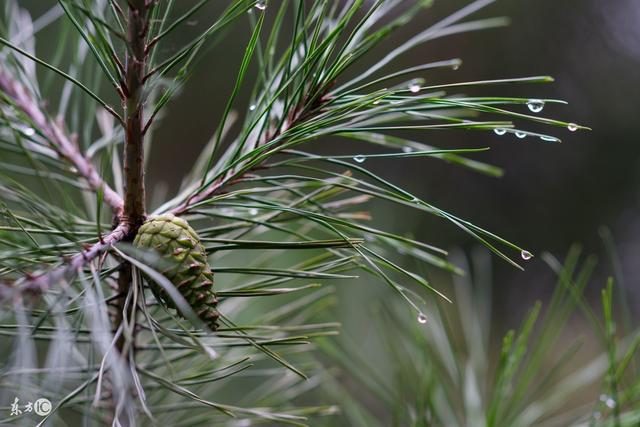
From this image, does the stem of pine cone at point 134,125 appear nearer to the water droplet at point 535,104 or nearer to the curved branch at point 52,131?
the curved branch at point 52,131

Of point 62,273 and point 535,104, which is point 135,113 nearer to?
point 62,273

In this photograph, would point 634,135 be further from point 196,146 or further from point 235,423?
point 235,423

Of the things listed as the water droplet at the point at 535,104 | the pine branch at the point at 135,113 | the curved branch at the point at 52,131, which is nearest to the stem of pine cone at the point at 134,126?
the pine branch at the point at 135,113

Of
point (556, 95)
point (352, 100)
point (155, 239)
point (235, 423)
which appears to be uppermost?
point (556, 95)

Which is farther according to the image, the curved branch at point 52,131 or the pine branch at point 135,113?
the curved branch at point 52,131

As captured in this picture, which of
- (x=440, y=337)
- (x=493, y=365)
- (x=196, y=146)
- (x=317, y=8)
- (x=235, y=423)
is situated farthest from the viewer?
(x=493, y=365)

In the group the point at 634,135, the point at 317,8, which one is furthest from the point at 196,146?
the point at 317,8

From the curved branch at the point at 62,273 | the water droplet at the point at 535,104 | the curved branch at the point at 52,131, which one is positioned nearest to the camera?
the curved branch at the point at 62,273

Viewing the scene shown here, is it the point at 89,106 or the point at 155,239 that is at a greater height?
the point at 89,106
